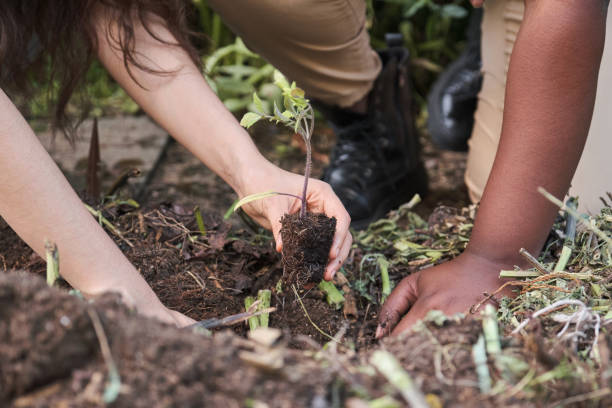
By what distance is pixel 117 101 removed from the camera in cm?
360

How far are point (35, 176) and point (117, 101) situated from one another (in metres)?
2.74

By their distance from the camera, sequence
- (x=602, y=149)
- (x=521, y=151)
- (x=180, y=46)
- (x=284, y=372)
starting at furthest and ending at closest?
1. (x=180, y=46)
2. (x=602, y=149)
3. (x=521, y=151)
4. (x=284, y=372)

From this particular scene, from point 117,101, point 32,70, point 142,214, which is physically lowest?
point 117,101

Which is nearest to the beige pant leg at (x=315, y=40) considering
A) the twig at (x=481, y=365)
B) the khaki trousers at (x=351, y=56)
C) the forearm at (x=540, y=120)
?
the khaki trousers at (x=351, y=56)

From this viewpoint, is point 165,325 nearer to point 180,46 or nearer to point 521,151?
point 521,151

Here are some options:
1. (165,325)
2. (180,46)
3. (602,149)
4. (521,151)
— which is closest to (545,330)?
(521,151)

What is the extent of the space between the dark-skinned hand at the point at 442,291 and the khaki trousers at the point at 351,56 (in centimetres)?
50

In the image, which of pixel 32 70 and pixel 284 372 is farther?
pixel 32 70

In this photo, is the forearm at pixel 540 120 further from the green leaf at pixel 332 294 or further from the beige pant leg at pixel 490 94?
the beige pant leg at pixel 490 94

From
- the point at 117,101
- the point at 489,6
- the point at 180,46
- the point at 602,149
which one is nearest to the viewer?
the point at 602,149

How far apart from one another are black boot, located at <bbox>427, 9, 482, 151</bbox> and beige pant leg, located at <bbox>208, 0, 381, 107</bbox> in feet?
1.65

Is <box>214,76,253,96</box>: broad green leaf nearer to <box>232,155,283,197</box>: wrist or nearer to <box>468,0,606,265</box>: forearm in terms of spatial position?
<box>232,155,283,197</box>: wrist

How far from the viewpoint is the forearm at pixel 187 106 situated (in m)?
1.48

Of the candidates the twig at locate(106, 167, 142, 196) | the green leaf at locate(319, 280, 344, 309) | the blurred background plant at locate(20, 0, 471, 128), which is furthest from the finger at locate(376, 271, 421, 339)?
the blurred background plant at locate(20, 0, 471, 128)
